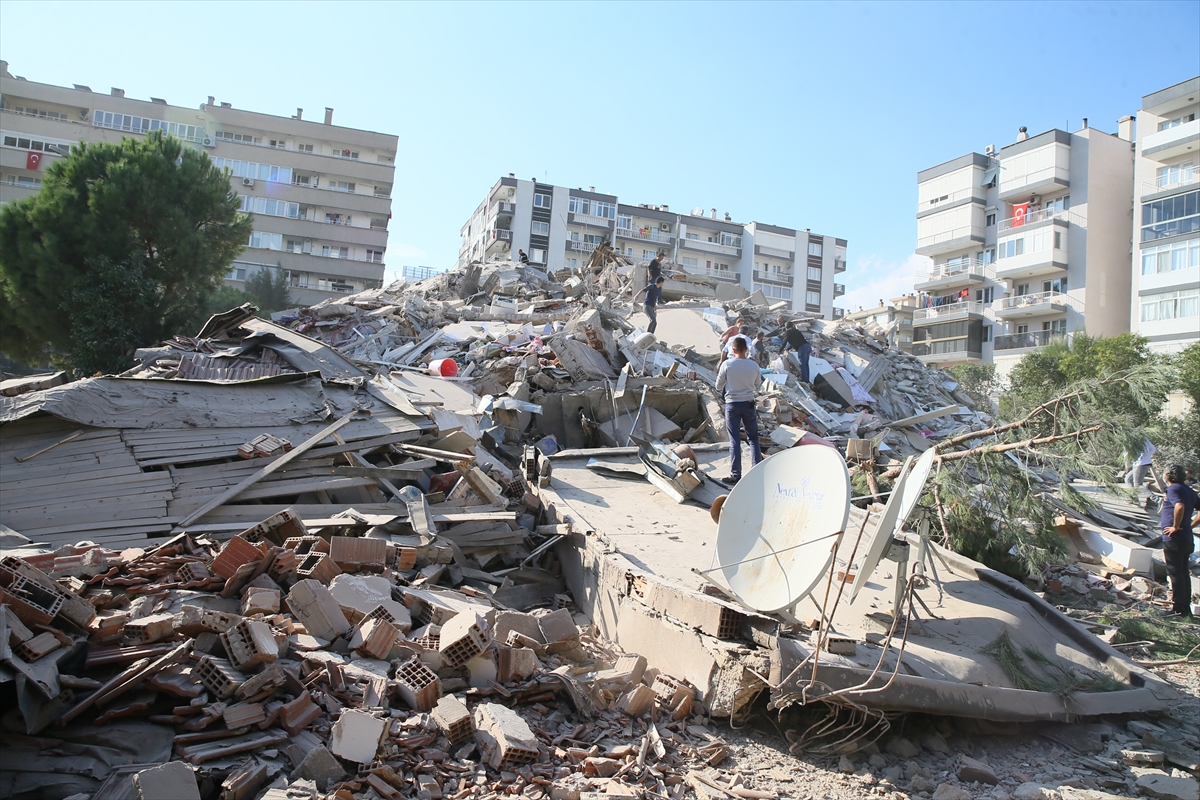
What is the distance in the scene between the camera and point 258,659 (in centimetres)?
380

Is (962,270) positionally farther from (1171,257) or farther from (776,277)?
(776,277)

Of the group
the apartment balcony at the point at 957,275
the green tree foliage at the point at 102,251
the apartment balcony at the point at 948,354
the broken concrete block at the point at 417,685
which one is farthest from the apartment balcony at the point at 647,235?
the broken concrete block at the point at 417,685

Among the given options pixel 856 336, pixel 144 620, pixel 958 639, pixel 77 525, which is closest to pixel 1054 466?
pixel 958 639

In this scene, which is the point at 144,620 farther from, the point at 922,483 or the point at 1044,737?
the point at 1044,737

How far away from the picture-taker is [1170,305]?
29875 millimetres

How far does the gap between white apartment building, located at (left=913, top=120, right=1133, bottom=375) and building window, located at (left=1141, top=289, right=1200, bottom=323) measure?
15.5ft

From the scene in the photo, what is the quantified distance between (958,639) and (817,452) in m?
1.74

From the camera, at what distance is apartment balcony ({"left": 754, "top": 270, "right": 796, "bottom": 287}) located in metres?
61.1

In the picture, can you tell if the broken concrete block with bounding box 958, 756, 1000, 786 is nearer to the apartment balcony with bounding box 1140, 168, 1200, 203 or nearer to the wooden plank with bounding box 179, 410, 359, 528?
the wooden plank with bounding box 179, 410, 359, 528

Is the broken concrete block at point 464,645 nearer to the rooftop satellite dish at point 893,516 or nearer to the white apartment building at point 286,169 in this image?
the rooftop satellite dish at point 893,516

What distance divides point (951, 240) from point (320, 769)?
4900 cm


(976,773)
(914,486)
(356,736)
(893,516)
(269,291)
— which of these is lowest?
(976,773)

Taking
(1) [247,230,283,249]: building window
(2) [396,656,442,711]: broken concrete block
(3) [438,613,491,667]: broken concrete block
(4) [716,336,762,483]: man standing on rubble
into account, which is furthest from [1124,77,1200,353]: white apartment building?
(1) [247,230,283,249]: building window

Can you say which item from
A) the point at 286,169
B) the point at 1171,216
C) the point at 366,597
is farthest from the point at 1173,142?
the point at 286,169
